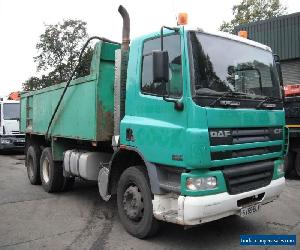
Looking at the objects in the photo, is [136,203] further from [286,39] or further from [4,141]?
[286,39]

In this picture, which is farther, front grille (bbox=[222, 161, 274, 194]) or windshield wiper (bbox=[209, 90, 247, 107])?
front grille (bbox=[222, 161, 274, 194])

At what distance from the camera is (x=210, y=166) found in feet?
14.7

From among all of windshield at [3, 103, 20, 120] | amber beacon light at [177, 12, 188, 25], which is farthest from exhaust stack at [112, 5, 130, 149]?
windshield at [3, 103, 20, 120]

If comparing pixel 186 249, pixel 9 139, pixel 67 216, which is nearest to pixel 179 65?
pixel 186 249

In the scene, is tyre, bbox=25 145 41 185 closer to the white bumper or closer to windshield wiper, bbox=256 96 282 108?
the white bumper

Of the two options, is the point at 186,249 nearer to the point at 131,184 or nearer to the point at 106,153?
the point at 131,184

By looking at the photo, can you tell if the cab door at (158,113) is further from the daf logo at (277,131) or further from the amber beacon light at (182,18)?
the daf logo at (277,131)

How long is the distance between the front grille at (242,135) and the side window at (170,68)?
631 mm

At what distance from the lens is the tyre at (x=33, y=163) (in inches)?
359

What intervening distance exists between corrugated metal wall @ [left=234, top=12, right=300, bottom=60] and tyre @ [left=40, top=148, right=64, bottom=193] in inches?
479

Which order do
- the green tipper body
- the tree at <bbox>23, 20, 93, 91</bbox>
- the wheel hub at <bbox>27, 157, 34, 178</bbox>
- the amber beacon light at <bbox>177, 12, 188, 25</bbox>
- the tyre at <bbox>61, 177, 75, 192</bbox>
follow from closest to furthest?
the amber beacon light at <bbox>177, 12, 188, 25</bbox>
the green tipper body
the tyre at <bbox>61, 177, 75, 192</bbox>
the wheel hub at <bbox>27, 157, 34, 178</bbox>
the tree at <bbox>23, 20, 93, 91</bbox>

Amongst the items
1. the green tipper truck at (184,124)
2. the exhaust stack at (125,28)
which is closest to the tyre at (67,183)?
the green tipper truck at (184,124)

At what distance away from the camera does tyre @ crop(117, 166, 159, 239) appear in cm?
506

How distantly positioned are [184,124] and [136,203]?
1.37 metres
